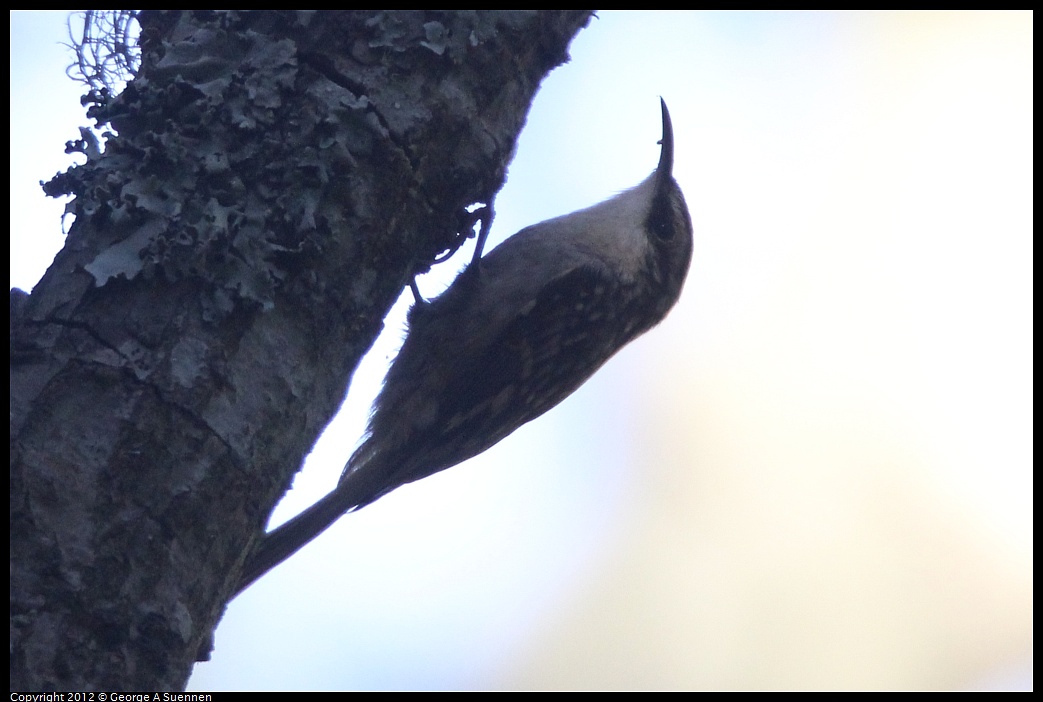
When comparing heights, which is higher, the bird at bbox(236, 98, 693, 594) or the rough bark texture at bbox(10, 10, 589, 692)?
the bird at bbox(236, 98, 693, 594)

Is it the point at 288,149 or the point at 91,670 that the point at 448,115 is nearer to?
the point at 288,149

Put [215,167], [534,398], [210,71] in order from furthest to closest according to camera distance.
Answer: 1. [534,398]
2. [210,71]
3. [215,167]

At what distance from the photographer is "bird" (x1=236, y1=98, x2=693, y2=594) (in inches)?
124

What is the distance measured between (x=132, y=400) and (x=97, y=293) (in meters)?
0.23

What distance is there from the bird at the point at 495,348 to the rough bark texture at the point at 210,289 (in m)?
0.98

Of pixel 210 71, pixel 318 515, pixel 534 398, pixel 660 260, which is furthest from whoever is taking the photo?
pixel 660 260

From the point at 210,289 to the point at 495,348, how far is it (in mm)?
1628

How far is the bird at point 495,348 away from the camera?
3162mm

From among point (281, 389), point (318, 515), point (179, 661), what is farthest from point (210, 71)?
point (318, 515)

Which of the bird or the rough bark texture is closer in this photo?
the rough bark texture

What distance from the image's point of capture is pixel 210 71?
1893 millimetres

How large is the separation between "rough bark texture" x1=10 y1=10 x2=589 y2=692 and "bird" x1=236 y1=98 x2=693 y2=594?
3.22ft

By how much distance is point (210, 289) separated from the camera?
1.63 meters
